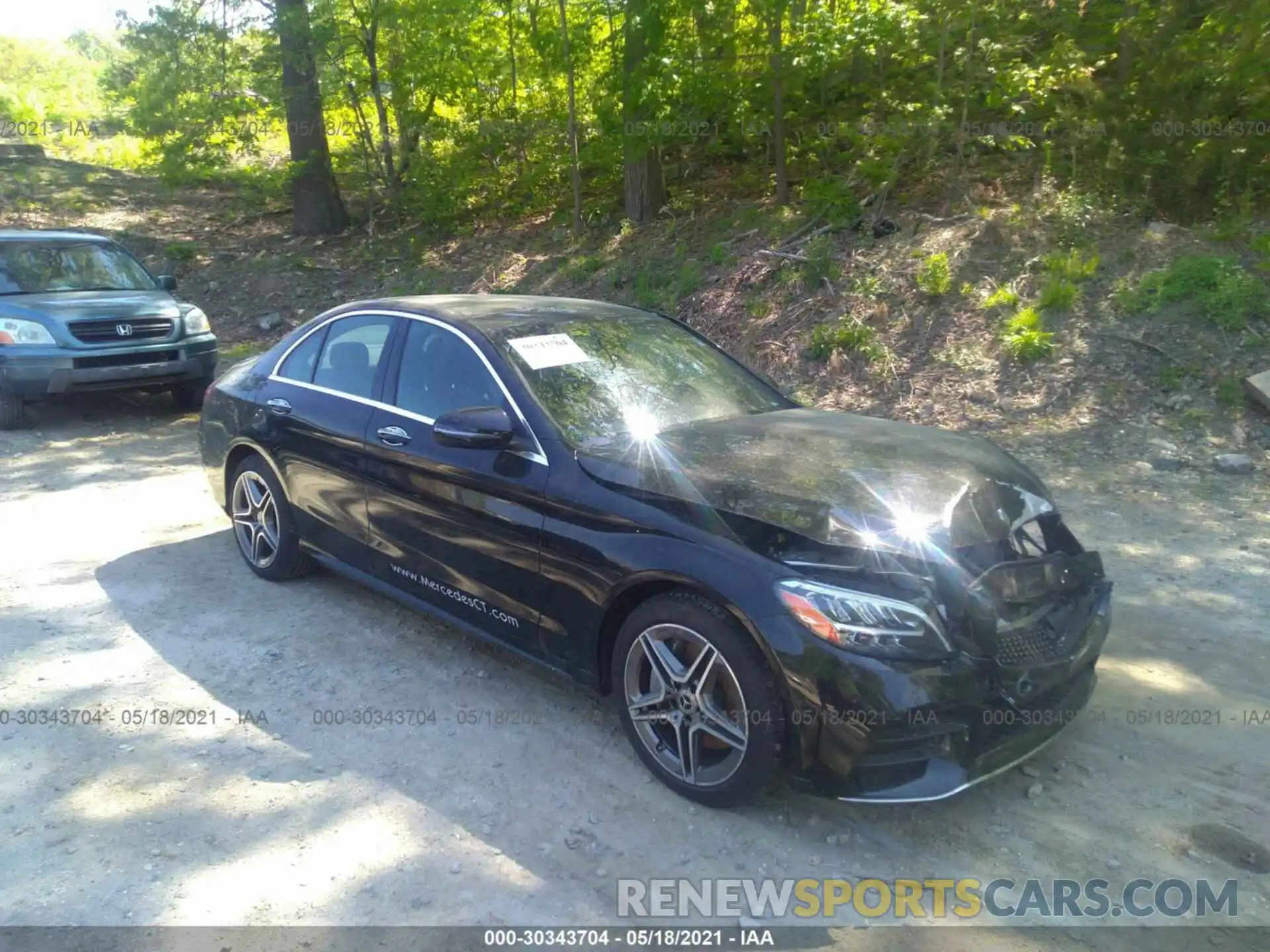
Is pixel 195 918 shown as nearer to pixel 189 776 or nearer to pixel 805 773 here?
pixel 189 776

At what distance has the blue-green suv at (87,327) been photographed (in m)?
8.84

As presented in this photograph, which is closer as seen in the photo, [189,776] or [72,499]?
[189,776]

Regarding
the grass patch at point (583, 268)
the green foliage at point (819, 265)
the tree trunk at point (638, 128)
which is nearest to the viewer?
the green foliage at point (819, 265)

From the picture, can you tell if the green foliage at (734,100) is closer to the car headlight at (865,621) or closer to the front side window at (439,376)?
the front side window at (439,376)

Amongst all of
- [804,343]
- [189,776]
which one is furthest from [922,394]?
[189,776]

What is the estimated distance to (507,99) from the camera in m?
15.3

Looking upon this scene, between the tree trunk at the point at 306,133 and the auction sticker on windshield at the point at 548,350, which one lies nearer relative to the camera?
the auction sticker on windshield at the point at 548,350

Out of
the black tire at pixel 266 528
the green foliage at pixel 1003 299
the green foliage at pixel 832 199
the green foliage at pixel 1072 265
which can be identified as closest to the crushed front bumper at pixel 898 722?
the black tire at pixel 266 528

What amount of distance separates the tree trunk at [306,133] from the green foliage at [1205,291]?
11572 mm

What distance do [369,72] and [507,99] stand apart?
83.0 inches

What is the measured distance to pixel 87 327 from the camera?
901 cm

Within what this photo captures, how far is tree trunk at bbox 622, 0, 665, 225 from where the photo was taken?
39.6 feet

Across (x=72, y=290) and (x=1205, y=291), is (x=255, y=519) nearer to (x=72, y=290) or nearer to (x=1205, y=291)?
(x=72, y=290)

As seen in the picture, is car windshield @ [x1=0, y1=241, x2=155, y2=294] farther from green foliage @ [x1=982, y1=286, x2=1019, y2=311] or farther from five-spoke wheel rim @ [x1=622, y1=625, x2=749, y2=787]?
five-spoke wheel rim @ [x1=622, y1=625, x2=749, y2=787]
